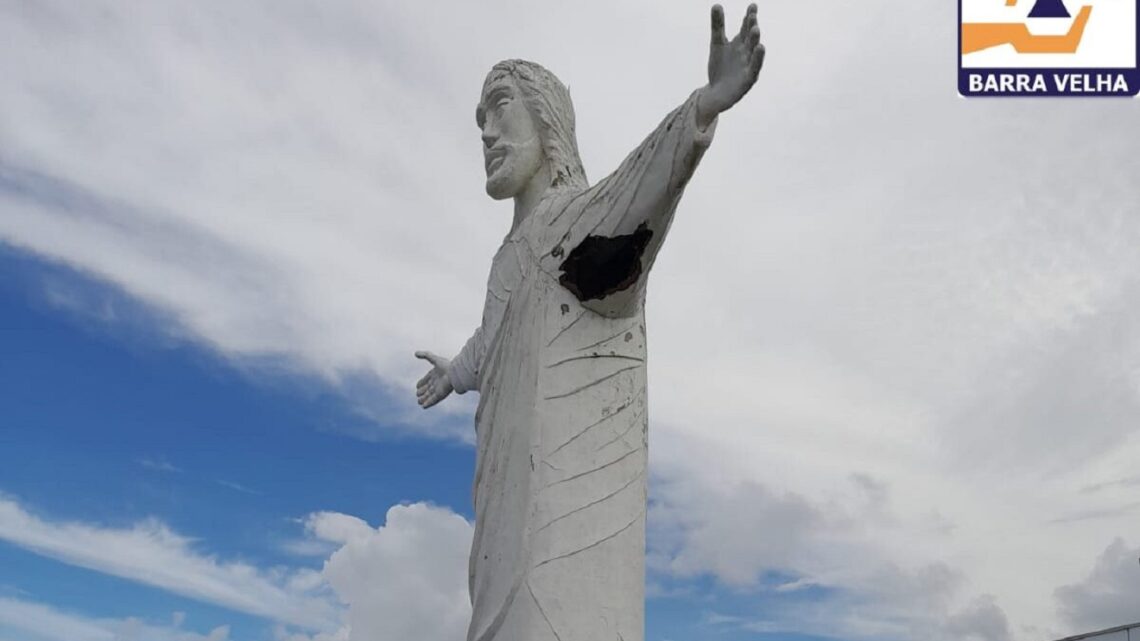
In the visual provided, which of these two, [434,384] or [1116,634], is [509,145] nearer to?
[434,384]

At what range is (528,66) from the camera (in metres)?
6.67

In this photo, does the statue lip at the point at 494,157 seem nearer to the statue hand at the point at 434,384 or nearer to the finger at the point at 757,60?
the statue hand at the point at 434,384

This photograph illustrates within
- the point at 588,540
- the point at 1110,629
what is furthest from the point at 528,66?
the point at 1110,629

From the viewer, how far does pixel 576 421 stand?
5586mm

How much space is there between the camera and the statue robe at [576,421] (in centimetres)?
528

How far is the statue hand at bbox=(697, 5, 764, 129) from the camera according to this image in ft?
15.9

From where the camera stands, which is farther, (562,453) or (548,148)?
(548,148)

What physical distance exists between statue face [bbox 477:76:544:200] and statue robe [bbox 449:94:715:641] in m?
0.50

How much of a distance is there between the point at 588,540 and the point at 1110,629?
15.6 meters

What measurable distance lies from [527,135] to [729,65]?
1.85m

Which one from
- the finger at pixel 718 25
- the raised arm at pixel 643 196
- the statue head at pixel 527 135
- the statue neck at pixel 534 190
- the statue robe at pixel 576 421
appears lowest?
the statue robe at pixel 576 421

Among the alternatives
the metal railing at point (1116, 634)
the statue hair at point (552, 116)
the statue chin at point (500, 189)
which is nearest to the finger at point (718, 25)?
the statue hair at point (552, 116)

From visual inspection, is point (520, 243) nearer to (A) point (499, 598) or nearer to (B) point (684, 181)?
(B) point (684, 181)

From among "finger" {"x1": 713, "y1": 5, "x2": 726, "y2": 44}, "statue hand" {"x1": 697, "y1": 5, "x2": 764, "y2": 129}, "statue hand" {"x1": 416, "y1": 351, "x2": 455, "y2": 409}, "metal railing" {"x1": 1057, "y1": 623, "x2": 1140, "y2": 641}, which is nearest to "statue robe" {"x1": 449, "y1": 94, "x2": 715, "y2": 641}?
"statue hand" {"x1": 697, "y1": 5, "x2": 764, "y2": 129}
